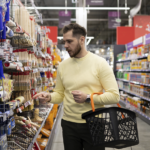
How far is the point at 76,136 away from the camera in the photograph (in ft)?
5.41

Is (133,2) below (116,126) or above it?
above

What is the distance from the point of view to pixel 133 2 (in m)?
13.4

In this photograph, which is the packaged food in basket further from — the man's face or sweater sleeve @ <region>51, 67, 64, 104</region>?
the man's face

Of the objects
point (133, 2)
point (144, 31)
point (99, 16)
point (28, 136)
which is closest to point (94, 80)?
point (28, 136)

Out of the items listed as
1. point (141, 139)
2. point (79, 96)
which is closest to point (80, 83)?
point (79, 96)

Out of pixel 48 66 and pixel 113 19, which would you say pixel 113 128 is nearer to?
pixel 48 66

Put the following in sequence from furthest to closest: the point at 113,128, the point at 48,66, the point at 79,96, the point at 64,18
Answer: the point at 64,18
the point at 48,66
the point at 79,96
the point at 113,128

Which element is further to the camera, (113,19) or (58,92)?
(113,19)

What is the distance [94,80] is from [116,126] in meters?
0.44

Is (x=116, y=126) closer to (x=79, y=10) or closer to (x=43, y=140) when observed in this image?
(x=43, y=140)

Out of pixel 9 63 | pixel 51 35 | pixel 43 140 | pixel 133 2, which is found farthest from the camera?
pixel 133 2

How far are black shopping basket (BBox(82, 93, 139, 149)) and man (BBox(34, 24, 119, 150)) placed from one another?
0.17 m

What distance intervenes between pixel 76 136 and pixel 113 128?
46 centimetres

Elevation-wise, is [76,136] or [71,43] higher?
[71,43]
